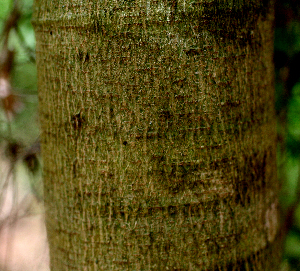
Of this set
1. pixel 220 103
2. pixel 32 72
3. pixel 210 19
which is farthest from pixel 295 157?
pixel 32 72

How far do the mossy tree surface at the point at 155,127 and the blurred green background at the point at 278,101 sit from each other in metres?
0.64

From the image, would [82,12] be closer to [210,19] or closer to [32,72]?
[210,19]

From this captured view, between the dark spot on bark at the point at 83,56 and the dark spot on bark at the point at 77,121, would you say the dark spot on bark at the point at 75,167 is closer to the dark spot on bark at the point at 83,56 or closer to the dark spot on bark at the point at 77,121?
the dark spot on bark at the point at 77,121

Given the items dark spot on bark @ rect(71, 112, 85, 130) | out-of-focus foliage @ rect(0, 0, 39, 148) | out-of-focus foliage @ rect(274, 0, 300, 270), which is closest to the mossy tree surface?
dark spot on bark @ rect(71, 112, 85, 130)

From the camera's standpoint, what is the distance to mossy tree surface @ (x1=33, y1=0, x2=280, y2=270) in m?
0.86

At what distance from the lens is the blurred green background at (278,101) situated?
1587 mm

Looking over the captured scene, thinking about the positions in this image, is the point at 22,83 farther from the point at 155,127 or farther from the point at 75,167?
the point at 155,127

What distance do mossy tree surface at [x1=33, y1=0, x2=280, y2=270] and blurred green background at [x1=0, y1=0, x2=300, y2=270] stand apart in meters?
0.64

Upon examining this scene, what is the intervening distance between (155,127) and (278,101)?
94 cm

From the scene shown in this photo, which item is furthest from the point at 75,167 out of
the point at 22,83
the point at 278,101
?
the point at 22,83

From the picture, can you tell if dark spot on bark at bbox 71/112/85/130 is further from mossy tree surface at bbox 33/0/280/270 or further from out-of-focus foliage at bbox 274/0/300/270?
out-of-focus foliage at bbox 274/0/300/270

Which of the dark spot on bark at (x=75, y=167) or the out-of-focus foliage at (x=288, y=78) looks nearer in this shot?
the dark spot on bark at (x=75, y=167)

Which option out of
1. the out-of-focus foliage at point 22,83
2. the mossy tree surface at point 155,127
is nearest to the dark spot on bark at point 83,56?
the mossy tree surface at point 155,127

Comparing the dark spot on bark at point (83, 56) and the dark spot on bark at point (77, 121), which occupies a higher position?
the dark spot on bark at point (83, 56)
